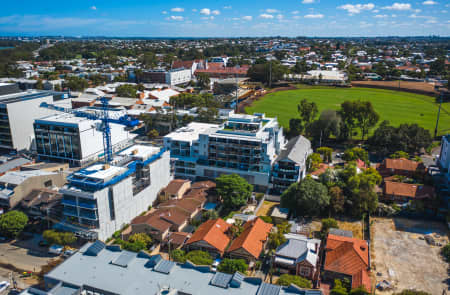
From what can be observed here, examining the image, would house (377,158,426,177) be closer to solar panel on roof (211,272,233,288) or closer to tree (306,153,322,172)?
tree (306,153,322,172)

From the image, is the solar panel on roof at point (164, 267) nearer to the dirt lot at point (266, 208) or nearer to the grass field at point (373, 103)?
the dirt lot at point (266, 208)

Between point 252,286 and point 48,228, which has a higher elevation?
point 252,286

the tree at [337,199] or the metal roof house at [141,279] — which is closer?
the metal roof house at [141,279]

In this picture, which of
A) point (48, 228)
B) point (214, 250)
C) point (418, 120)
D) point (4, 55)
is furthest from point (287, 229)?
point (4, 55)

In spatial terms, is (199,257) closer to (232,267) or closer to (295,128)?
(232,267)

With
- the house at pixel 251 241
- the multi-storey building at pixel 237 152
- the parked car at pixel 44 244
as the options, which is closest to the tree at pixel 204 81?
the multi-storey building at pixel 237 152

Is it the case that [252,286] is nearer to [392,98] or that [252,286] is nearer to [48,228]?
[48,228]

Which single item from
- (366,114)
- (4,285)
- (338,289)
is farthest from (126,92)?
(338,289)
